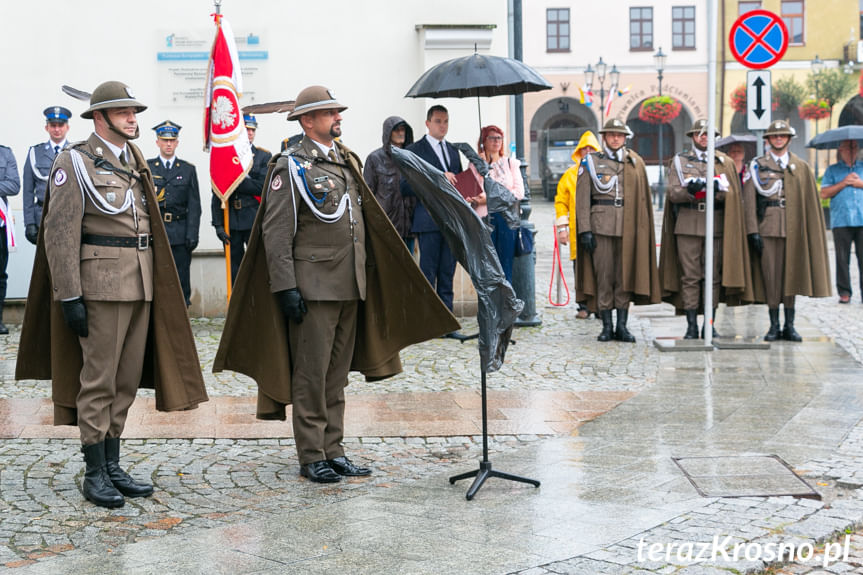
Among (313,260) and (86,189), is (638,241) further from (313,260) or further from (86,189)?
(86,189)

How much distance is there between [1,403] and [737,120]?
4938 cm

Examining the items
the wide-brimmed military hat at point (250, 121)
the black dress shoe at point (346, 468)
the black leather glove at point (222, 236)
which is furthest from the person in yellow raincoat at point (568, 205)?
the black dress shoe at point (346, 468)

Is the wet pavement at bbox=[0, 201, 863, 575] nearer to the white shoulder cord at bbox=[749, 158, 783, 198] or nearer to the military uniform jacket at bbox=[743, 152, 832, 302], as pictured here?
the military uniform jacket at bbox=[743, 152, 832, 302]

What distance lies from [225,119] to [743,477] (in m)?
6.88

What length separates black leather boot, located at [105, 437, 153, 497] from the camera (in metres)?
5.68

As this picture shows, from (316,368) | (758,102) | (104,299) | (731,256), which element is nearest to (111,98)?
(104,299)

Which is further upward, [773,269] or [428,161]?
[428,161]

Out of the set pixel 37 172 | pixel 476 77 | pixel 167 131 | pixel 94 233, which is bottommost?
pixel 94 233

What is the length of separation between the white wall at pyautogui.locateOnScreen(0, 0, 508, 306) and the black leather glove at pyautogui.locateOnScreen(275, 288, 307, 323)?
22.5ft

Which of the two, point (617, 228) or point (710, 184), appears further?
point (617, 228)

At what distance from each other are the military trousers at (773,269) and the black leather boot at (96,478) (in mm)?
7169

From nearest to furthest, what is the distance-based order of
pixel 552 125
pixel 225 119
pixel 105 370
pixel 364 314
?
pixel 105 370
pixel 364 314
pixel 225 119
pixel 552 125

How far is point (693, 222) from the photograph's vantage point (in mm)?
10711

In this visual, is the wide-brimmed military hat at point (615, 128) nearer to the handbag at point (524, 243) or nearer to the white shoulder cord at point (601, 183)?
the white shoulder cord at point (601, 183)
